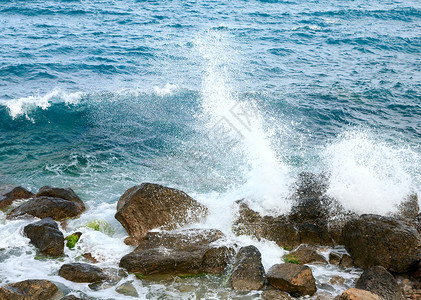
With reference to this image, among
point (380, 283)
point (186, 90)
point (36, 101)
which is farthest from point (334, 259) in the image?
point (36, 101)

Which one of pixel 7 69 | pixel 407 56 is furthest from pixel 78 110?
pixel 407 56

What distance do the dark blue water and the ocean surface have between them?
0.22 ft

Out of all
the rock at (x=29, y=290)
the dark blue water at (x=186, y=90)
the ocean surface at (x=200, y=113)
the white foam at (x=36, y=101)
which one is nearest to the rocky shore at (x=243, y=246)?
the rock at (x=29, y=290)

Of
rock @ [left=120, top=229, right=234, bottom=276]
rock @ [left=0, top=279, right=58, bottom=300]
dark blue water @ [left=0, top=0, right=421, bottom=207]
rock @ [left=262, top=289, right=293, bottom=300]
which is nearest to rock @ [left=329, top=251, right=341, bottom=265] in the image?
rock @ [left=262, top=289, right=293, bottom=300]

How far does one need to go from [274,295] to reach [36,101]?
11373mm

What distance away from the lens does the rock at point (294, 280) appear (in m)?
6.43

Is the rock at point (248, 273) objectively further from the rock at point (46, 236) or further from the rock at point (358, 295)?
the rock at point (46, 236)

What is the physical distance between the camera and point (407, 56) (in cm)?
2077

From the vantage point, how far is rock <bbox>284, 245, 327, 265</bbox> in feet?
24.1

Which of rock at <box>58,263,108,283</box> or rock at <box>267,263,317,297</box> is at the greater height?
rock at <box>267,263,317,297</box>

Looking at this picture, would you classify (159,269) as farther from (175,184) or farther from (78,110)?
(78,110)

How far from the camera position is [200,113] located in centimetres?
1445

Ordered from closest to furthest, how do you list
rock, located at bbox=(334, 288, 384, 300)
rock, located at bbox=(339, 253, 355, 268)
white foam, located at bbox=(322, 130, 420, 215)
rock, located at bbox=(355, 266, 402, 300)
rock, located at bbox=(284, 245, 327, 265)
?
rock, located at bbox=(334, 288, 384, 300) → rock, located at bbox=(355, 266, 402, 300) → rock, located at bbox=(339, 253, 355, 268) → rock, located at bbox=(284, 245, 327, 265) → white foam, located at bbox=(322, 130, 420, 215)

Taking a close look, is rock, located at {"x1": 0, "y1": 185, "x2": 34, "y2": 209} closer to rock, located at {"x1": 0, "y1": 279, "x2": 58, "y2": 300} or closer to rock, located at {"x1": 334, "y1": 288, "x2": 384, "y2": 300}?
rock, located at {"x1": 0, "y1": 279, "x2": 58, "y2": 300}
